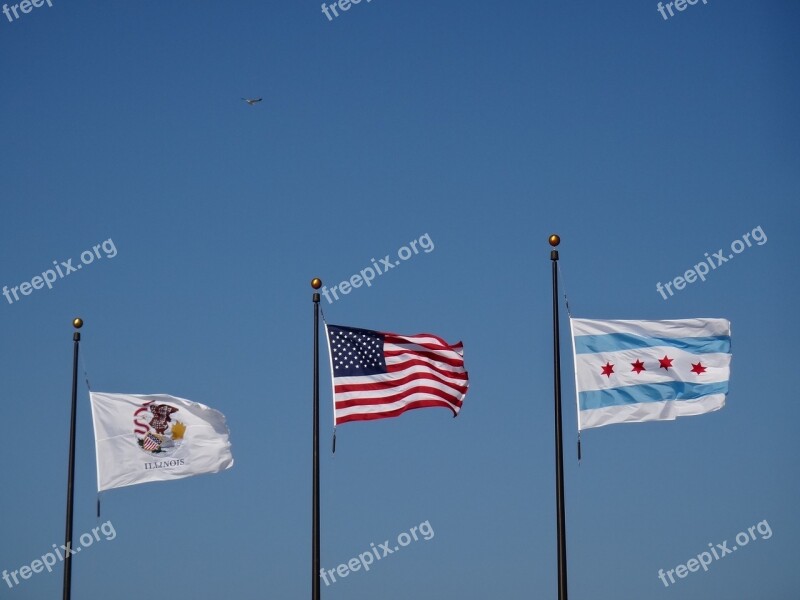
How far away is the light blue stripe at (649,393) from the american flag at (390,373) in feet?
13.5

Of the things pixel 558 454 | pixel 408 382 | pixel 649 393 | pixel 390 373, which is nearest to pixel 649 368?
pixel 649 393

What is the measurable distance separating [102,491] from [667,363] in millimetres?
13157

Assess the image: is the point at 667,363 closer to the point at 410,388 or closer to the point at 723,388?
the point at 723,388

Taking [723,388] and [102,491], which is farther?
[102,491]

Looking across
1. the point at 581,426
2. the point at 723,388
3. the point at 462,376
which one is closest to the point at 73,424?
the point at 462,376

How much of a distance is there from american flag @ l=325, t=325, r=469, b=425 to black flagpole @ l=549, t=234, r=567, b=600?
14.7 feet

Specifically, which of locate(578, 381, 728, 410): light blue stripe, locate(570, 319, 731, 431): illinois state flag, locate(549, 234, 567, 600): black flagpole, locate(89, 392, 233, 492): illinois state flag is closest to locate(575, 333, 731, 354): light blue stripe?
locate(570, 319, 731, 431): illinois state flag

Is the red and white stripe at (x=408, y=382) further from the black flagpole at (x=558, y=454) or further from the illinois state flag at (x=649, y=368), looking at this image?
the black flagpole at (x=558, y=454)

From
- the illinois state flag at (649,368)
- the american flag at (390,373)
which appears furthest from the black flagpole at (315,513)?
the illinois state flag at (649,368)

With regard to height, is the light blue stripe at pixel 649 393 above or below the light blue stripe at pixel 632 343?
below

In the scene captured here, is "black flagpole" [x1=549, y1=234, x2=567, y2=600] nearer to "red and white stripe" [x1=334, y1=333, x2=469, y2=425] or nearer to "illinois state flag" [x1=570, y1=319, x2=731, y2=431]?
"illinois state flag" [x1=570, y1=319, x2=731, y2=431]

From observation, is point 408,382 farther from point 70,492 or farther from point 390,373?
point 70,492

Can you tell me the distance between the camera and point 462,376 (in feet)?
112

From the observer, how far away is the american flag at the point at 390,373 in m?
32.7
